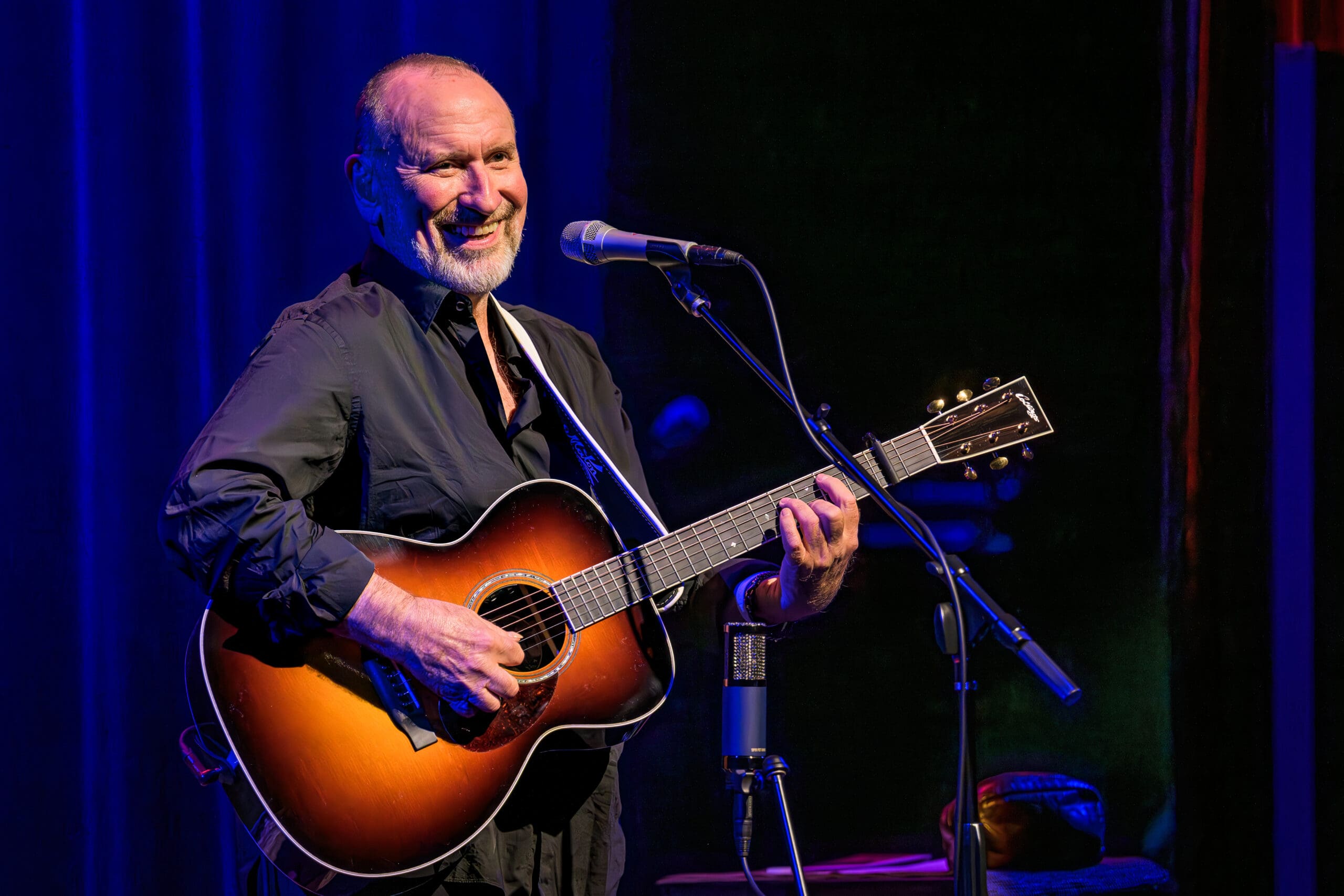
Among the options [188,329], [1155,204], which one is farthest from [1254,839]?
[188,329]

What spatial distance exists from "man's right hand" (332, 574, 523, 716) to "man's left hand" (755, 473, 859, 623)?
2.12 ft

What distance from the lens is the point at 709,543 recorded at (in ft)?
7.50

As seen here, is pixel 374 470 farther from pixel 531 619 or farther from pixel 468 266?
pixel 468 266

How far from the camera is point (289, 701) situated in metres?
1.82

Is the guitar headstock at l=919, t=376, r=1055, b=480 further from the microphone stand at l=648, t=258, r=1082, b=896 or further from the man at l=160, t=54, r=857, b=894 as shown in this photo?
the microphone stand at l=648, t=258, r=1082, b=896

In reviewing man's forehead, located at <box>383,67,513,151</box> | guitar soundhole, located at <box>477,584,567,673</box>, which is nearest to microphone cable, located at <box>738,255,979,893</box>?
guitar soundhole, located at <box>477,584,567,673</box>

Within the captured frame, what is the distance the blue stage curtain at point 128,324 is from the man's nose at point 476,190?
0.78 metres

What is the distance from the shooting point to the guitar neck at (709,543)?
213cm

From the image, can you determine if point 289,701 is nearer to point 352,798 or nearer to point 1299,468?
point 352,798

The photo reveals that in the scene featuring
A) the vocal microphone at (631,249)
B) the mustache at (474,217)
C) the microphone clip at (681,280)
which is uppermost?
the mustache at (474,217)

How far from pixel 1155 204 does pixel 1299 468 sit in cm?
93

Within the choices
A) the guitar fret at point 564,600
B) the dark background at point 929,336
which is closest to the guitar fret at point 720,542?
the guitar fret at point 564,600

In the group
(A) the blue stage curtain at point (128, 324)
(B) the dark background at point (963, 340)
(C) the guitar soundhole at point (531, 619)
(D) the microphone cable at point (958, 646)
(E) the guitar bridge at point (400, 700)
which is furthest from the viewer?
(B) the dark background at point (963, 340)

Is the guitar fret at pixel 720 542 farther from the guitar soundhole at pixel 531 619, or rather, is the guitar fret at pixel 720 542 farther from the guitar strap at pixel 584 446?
the guitar soundhole at pixel 531 619
